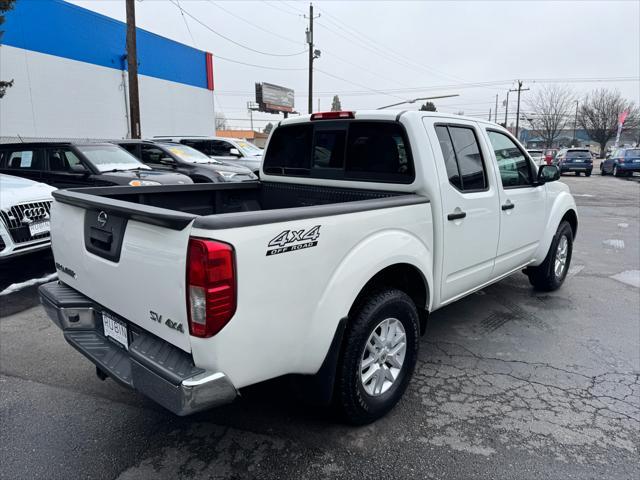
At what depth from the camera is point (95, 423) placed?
279 cm

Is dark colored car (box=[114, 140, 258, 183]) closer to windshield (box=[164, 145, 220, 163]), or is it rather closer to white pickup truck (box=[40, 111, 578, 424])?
windshield (box=[164, 145, 220, 163])

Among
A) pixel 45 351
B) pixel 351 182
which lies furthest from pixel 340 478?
pixel 45 351

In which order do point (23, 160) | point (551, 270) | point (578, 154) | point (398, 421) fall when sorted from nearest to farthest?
point (398, 421), point (551, 270), point (23, 160), point (578, 154)

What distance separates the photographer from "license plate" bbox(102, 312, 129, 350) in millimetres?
2396

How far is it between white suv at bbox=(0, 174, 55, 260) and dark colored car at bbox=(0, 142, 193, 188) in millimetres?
2131

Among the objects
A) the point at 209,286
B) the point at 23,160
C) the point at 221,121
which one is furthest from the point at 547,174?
the point at 221,121

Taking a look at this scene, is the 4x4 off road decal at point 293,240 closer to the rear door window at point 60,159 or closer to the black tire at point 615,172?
the rear door window at point 60,159

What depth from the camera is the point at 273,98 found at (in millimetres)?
41344

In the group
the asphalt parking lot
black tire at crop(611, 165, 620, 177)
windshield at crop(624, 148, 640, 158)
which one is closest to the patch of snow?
the asphalt parking lot

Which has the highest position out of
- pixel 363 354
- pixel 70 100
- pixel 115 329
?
pixel 70 100

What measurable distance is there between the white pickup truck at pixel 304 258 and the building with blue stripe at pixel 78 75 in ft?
50.3

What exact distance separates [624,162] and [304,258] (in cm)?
2903

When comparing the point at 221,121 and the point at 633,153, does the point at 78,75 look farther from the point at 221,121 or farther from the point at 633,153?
A: the point at 221,121

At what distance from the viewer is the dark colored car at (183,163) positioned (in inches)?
436
